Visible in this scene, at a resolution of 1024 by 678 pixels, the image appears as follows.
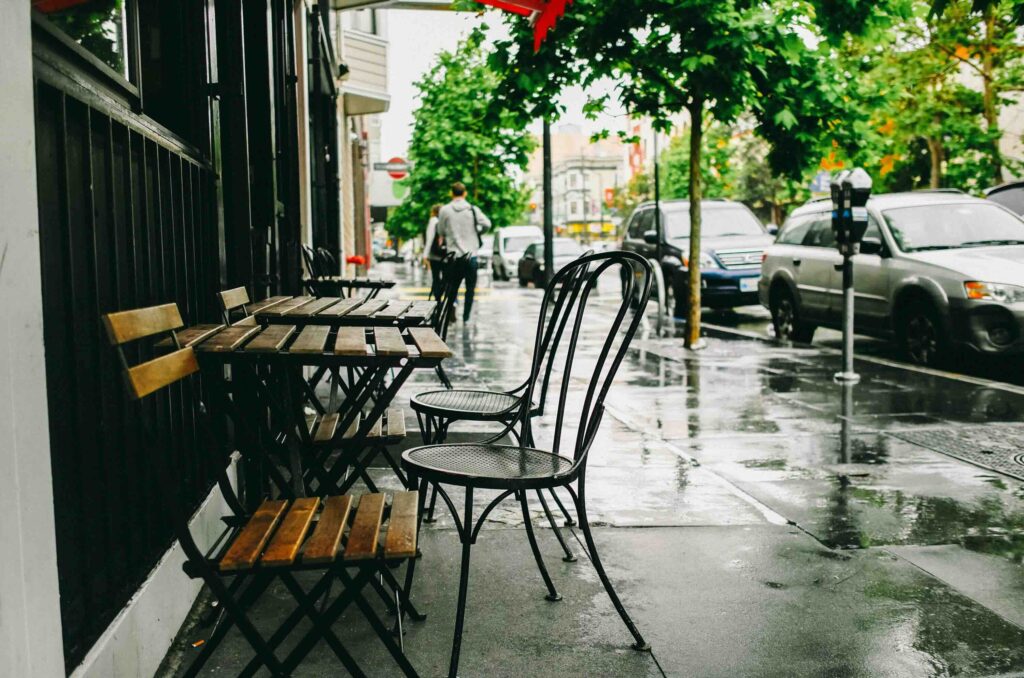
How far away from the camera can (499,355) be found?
11.4 meters

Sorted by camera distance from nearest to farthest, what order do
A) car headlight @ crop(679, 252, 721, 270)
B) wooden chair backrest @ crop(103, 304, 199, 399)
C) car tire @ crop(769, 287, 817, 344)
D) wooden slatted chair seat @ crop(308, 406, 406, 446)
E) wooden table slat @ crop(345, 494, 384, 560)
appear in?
wooden chair backrest @ crop(103, 304, 199, 399) → wooden table slat @ crop(345, 494, 384, 560) → wooden slatted chair seat @ crop(308, 406, 406, 446) → car tire @ crop(769, 287, 817, 344) → car headlight @ crop(679, 252, 721, 270)

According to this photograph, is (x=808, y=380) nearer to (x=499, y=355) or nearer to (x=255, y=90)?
(x=499, y=355)

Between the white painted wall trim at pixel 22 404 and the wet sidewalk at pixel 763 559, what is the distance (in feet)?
3.72

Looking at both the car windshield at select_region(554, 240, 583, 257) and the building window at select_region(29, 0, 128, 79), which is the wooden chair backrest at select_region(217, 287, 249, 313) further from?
the car windshield at select_region(554, 240, 583, 257)

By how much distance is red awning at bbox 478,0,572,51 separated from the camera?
5738 mm

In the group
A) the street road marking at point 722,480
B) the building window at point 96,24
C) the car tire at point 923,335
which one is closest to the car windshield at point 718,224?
the car tire at point 923,335

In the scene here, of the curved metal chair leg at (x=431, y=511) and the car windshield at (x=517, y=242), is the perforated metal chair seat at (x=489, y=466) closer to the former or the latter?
the curved metal chair leg at (x=431, y=511)

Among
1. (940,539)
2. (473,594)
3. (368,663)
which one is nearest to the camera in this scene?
(368,663)

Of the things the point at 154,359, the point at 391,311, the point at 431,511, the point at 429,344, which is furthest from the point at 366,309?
the point at 154,359

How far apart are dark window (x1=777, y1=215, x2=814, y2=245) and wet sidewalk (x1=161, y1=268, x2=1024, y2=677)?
5.52m

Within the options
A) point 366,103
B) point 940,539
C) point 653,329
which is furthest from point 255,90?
point 366,103

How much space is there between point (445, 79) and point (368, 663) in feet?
104

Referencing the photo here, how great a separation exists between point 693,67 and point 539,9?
13.3 feet

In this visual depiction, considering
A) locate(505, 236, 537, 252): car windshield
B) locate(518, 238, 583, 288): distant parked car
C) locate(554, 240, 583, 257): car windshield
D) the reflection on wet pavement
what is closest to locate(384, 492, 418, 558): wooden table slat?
the reflection on wet pavement
